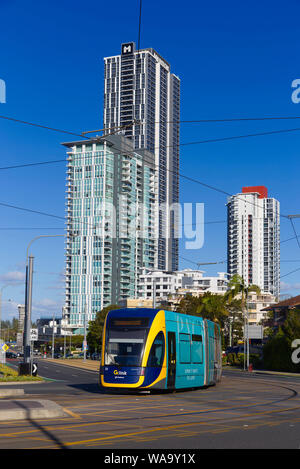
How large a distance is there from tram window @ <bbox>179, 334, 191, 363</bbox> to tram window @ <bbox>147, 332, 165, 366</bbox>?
201cm

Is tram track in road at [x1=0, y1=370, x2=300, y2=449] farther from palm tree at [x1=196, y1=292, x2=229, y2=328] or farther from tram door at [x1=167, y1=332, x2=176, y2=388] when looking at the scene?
palm tree at [x1=196, y1=292, x2=229, y2=328]

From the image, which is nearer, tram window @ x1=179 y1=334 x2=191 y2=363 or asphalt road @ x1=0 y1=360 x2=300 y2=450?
asphalt road @ x1=0 y1=360 x2=300 y2=450

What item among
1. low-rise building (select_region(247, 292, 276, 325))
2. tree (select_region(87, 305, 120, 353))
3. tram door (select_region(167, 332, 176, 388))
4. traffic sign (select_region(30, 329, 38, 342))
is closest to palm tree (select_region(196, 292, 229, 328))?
tree (select_region(87, 305, 120, 353))

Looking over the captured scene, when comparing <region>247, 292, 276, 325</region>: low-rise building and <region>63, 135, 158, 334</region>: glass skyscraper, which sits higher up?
<region>63, 135, 158, 334</region>: glass skyscraper

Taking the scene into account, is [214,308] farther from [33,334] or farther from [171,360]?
[171,360]

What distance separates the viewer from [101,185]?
187 metres

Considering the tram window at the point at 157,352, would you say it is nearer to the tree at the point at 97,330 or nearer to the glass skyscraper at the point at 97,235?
the tree at the point at 97,330

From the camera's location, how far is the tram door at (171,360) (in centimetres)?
2545

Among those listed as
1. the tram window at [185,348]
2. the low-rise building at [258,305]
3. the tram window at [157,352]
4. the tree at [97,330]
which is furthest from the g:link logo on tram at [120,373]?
the low-rise building at [258,305]

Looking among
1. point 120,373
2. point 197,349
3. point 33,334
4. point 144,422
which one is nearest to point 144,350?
point 120,373

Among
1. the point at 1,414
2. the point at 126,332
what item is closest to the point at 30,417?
the point at 1,414

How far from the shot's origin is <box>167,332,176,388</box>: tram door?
25.5 metres

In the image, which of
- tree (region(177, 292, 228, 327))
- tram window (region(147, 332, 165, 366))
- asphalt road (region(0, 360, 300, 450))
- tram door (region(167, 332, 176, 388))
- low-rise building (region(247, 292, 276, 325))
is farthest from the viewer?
low-rise building (region(247, 292, 276, 325))
